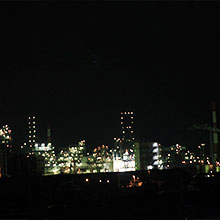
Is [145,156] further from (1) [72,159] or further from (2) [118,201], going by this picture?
(2) [118,201]

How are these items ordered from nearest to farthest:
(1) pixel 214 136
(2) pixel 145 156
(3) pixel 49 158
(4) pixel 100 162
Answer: (2) pixel 145 156 < (4) pixel 100 162 < (1) pixel 214 136 < (3) pixel 49 158

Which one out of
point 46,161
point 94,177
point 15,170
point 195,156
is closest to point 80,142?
point 46,161

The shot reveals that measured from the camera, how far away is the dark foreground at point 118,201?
4.02 meters

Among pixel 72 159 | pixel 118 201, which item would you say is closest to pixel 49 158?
pixel 72 159

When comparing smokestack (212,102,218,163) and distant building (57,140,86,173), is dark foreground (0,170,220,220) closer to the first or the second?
distant building (57,140,86,173)

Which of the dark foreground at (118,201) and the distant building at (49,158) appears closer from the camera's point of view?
the dark foreground at (118,201)

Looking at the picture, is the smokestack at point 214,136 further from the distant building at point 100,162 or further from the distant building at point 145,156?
the distant building at point 100,162

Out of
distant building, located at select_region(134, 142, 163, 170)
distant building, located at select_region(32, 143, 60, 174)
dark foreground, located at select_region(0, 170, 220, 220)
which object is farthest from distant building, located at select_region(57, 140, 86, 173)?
dark foreground, located at select_region(0, 170, 220, 220)

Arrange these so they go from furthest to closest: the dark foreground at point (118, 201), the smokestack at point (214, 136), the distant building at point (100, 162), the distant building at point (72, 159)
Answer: the distant building at point (72, 159)
the smokestack at point (214, 136)
the distant building at point (100, 162)
the dark foreground at point (118, 201)

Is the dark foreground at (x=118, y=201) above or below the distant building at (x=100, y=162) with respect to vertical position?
above

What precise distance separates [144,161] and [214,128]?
9542mm

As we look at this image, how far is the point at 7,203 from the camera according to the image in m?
5.21

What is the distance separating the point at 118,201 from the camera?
184 inches

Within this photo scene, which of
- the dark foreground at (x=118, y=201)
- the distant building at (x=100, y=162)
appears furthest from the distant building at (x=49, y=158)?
the dark foreground at (x=118, y=201)
